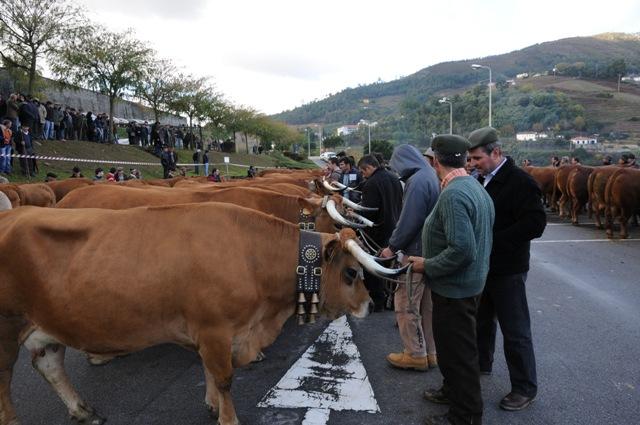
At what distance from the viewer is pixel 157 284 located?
3268 mm

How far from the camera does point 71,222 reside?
3488 millimetres

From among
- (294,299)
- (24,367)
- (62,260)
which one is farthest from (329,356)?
(24,367)

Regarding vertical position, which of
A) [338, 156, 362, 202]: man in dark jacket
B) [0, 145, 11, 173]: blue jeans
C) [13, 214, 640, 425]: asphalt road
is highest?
[0, 145, 11, 173]: blue jeans

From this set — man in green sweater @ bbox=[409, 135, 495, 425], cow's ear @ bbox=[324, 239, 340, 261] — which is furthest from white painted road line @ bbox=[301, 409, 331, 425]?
cow's ear @ bbox=[324, 239, 340, 261]

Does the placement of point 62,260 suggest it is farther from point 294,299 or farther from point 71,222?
point 294,299

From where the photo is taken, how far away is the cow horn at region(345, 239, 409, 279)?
3309 mm

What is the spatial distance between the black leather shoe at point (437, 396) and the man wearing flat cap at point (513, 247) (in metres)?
0.45

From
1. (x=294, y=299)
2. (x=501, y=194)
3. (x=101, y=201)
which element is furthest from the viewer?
(x=101, y=201)

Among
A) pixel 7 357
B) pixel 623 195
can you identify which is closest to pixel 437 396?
pixel 7 357

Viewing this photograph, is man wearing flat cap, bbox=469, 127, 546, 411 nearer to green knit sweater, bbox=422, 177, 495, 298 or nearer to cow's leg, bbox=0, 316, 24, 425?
green knit sweater, bbox=422, 177, 495, 298

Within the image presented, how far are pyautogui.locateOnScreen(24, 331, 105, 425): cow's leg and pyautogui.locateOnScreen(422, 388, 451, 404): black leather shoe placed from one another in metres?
2.62

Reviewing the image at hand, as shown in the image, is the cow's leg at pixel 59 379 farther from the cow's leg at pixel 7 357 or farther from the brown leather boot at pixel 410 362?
the brown leather boot at pixel 410 362

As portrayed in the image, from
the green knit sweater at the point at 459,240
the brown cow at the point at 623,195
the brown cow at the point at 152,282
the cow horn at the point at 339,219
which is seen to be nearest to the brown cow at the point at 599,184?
the brown cow at the point at 623,195

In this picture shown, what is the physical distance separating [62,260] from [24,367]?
2.19 m
